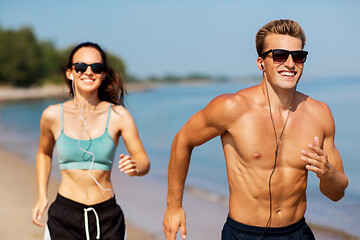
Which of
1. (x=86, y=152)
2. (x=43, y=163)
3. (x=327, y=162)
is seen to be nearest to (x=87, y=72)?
(x=86, y=152)

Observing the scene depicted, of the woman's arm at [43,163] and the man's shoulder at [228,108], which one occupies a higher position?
the man's shoulder at [228,108]

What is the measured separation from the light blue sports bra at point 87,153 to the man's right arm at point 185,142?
0.86 metres

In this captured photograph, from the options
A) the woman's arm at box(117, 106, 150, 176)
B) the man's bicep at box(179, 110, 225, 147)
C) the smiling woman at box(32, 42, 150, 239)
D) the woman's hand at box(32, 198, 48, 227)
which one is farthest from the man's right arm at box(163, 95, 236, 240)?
the woman's hand at box(32, 198, 48, 227)

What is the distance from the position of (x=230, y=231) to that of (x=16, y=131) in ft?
70.5

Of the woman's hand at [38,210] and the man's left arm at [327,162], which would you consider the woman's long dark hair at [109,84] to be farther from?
the man's left arm at [327,162]

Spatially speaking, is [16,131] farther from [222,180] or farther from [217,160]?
[222,180]

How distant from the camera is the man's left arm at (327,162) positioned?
252 centimetres

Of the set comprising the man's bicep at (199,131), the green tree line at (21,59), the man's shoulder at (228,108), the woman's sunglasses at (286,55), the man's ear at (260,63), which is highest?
the woman's sunglasses at (286,55)

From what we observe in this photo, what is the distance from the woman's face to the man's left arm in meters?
1.84

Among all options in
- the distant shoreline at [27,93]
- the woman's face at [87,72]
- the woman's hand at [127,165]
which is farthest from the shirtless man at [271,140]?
the distant shoreline at [27,93]

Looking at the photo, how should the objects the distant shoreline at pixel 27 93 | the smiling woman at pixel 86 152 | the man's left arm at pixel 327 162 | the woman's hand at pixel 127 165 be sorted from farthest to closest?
the distant shoreline at pixel 27 93
the smiling woman at pixel 86 152
the woman's hand at pixel 127 165
the man's left arm at pixel 327 162

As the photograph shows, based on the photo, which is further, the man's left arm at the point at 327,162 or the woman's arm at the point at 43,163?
the woman's arm at the point at 43,163

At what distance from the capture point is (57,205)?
3.61m

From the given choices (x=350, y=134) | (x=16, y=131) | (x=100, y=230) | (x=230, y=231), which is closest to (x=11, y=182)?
(x=100, y=230)
